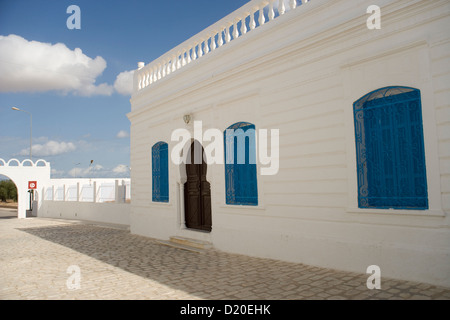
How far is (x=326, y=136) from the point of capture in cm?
577

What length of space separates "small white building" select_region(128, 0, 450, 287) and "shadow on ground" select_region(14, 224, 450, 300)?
37 cm

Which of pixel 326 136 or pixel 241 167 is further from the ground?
pixel 326 136

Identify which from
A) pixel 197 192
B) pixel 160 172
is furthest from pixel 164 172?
pixel 197 192

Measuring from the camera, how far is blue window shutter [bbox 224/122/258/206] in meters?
7.24

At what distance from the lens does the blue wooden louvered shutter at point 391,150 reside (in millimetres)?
4691

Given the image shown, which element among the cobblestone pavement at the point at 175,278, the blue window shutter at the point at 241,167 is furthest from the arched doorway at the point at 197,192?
the blue window shutter at the point at 241,167

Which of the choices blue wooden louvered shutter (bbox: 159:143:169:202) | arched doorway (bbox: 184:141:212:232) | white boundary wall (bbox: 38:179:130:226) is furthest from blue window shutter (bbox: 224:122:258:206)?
white boundary wall (bbox: 38:179:130:226)

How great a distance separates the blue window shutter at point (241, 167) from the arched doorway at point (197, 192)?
3.93 feet

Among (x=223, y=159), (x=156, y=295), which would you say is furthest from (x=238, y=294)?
(x=223, y=159)

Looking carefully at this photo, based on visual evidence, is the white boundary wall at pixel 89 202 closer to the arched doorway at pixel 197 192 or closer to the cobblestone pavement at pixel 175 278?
the arched doorway at pixel 197 192

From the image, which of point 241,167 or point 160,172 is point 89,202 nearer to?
point 160,172

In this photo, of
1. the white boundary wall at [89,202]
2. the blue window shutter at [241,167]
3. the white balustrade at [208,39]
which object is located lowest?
the white boundary wall at [89,202]

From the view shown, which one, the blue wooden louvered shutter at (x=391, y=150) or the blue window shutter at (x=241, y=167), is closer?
the blue wooden louvered shutter at (x=391, y=150)

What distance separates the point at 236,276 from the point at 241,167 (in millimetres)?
2643
